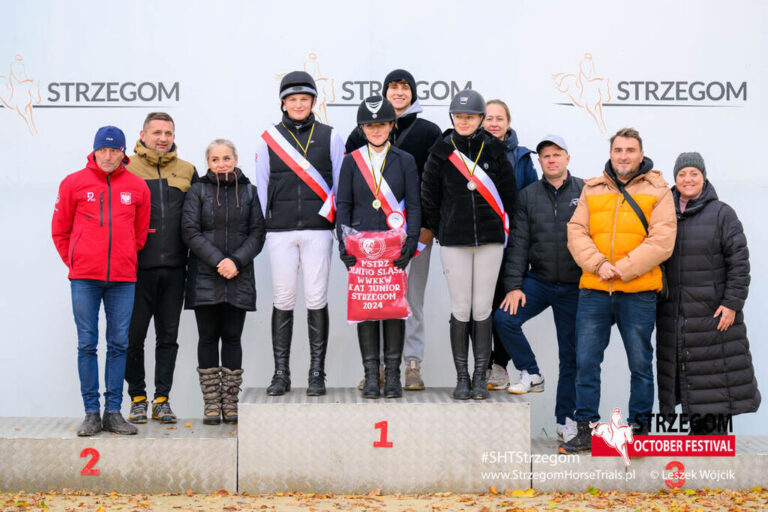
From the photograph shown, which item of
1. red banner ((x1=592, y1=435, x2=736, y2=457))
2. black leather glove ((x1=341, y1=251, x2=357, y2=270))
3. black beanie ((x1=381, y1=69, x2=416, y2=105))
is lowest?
red banner ((x1=592, y1=435, x2=736, y2=457))

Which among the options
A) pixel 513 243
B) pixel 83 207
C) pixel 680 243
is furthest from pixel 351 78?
pixel 680 243

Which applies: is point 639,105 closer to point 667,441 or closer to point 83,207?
point 667,441

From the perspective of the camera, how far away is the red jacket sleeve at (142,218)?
4367mm

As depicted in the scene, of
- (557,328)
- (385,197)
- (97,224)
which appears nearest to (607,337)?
(557,328)

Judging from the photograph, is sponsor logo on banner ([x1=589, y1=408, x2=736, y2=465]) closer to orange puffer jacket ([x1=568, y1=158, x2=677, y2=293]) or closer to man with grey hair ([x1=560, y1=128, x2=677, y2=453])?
man with grey hair ([x1=560, y1=128, x2=677, y2=453])

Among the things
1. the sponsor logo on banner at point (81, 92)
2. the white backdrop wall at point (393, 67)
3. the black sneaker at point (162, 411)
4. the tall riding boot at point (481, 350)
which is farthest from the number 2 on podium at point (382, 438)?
the sponsor logo on banner at point (81, 92)

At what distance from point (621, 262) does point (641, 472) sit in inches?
42.8

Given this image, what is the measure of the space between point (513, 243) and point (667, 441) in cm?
129

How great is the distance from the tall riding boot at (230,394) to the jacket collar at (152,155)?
1.21 meters

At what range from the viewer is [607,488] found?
4.20 meters

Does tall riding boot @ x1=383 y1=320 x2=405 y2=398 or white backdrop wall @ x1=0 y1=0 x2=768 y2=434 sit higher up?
white backdrop wall @ x1=0 y1=0 x2=768 y2=434

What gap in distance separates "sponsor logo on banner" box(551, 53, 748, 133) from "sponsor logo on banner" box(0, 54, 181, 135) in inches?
97.3

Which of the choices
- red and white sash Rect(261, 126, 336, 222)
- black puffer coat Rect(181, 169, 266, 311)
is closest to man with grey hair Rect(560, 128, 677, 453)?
red and white sash Rect(261, 126, 336, 222)

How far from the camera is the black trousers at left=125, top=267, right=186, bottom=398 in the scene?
457 cm
